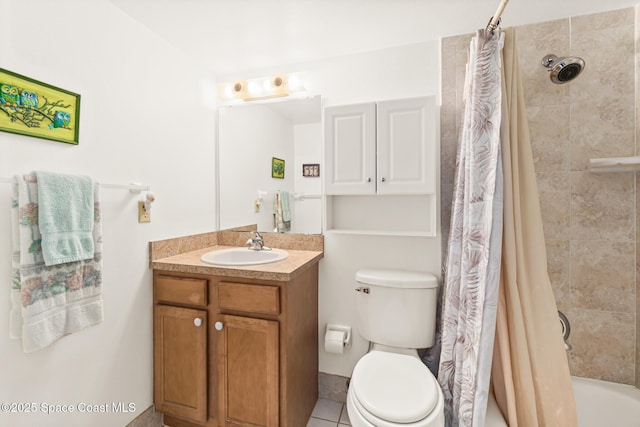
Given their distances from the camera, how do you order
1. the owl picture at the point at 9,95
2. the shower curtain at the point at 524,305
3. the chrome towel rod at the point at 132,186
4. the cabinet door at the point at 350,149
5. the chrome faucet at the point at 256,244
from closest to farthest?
the owl picture at the point at 9,95
the shower curtain at the point at 524,305
the chrome towel rod at the point at 132,186
the cabinet door at the point at 350,149
the chrome faucet at the point at 256,244

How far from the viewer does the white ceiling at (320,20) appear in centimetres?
143

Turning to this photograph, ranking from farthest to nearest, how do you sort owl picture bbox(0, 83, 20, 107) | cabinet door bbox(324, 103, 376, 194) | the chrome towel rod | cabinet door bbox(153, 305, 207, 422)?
cabinet door bbox(324, 103, 376, 194) < cabinet door bbox(153, 305, 207, 422) < the chrome towel rod < owl picture bbox(0, 83, 20, 107)

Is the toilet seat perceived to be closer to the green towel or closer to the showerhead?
the green towel

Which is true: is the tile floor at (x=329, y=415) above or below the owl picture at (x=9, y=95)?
below

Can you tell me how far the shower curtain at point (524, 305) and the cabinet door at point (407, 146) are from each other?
1.39 ft

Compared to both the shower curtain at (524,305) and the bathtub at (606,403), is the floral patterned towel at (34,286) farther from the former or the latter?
the bathtub at (606,403)

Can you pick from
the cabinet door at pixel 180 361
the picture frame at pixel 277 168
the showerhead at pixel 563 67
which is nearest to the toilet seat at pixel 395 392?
the cabinet door at pixel 180 361

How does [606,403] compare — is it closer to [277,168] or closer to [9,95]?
[277,168]

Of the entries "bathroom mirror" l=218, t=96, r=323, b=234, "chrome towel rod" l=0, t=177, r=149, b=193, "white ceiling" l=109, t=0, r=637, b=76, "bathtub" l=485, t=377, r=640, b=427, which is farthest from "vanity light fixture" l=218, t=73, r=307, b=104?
"bathtub" l=485, t=377, r=640, b=427

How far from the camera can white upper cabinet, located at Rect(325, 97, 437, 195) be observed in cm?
157

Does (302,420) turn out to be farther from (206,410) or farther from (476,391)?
(476,391)

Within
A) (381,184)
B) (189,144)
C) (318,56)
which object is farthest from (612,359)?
(189,144)

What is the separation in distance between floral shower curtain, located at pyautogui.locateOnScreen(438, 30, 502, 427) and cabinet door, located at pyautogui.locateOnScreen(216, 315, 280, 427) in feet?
2.78

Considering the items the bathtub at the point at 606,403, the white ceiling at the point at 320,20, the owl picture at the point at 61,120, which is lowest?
the bathtub at the point at 606,403
